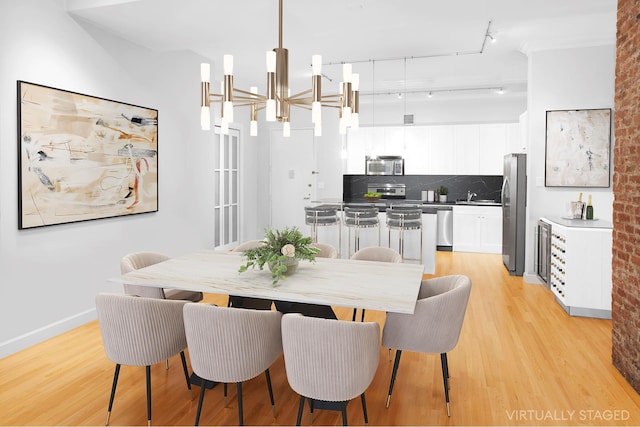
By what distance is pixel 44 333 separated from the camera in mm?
3684

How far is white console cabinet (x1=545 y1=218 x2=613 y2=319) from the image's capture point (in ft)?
13.8

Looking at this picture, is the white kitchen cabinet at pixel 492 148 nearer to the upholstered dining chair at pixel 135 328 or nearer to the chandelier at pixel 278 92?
the chandelier at pixel 278 92

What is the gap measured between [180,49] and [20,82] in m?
1.92

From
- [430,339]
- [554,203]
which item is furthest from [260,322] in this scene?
[554,203]

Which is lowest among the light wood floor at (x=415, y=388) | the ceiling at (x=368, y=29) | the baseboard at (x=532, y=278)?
the light wood floor at (x=415, y=388)

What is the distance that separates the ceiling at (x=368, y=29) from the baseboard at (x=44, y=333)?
103 inches

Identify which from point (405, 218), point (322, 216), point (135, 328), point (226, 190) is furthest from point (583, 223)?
point (226, 190)

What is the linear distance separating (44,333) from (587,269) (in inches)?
192

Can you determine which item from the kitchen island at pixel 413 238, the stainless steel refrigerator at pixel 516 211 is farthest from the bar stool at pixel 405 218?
the stainless steel refrigerator at pixel 516 211

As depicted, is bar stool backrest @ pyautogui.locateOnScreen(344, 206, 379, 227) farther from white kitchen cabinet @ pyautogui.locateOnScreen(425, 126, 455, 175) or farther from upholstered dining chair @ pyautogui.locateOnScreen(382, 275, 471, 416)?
upholstered dining chair @ pyautogui.locateOnScreen(382, 275, 471, 416)

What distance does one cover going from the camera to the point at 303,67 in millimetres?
6352

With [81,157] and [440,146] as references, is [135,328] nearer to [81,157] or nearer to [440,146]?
[81,157]

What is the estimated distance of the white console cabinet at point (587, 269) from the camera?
4.21 metres

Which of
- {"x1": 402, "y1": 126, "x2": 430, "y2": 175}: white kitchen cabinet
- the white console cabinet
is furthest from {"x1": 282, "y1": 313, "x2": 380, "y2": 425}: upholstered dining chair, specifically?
→ {"x1": 402, "y1": 126, "x2": 430, "y2": 175}: white kitchen cabinet
